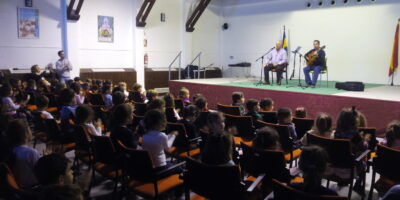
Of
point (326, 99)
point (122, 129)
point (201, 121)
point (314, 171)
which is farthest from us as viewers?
point (326, 99)

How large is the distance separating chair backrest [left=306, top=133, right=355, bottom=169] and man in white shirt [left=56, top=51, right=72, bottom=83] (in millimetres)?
7403

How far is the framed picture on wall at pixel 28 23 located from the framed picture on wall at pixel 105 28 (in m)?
1.84

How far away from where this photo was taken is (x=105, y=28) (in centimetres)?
1026

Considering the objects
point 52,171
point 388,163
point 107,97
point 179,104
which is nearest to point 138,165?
point 52,171

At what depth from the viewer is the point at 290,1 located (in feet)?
37.5

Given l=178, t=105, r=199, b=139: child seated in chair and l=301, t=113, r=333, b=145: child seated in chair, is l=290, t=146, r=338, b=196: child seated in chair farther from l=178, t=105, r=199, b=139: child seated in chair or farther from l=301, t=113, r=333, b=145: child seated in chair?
l=178, t=105, r=199, b=139: child seated in chair

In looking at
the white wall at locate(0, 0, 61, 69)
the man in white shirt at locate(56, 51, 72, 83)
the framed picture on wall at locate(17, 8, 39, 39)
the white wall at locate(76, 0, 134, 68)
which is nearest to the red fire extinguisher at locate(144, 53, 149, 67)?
the white wall at locate(76, 0, 134, 68)

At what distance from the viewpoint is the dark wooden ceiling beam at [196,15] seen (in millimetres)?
11969

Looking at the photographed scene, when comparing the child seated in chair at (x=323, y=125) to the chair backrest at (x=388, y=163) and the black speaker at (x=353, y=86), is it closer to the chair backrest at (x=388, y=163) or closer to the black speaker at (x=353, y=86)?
the chair backrest at (x=388, y=163)

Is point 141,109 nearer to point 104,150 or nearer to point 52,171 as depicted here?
point 104,150

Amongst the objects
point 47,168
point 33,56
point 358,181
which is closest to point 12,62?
point 33,56

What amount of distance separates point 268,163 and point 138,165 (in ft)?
3.27

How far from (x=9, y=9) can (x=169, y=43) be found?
5.36 metres

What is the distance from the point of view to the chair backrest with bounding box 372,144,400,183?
8.12 feet
